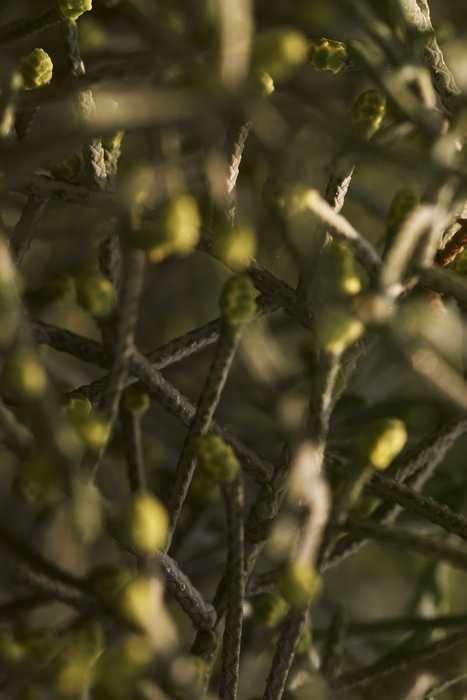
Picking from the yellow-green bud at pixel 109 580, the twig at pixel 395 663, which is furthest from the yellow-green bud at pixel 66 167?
the twig at pixel 395 663

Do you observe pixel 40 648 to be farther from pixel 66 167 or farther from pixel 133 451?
pixel 66 167

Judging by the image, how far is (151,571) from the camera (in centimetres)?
27

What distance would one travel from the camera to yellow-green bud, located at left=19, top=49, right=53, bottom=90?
0.32 meters

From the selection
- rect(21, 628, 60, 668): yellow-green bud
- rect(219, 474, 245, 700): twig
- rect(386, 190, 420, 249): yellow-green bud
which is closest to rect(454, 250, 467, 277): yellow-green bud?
rect(386, 190, 420, 249): yellow-green bud

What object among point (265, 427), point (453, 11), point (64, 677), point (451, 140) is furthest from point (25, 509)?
point (453, 11)

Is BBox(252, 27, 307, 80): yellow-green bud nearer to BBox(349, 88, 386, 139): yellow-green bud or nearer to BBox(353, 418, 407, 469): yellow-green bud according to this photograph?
BBox(349, 88, 386, 139): yellow-green bud

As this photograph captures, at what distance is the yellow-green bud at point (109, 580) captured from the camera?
0.30 metres

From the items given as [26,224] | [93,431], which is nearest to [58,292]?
[26,224]

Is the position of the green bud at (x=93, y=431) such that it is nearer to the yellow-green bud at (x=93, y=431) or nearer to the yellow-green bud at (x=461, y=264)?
the yellow-green bud at (x=93, y=431)

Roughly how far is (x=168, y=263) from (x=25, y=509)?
0.29m

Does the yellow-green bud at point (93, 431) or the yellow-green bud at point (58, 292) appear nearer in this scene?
the yellow-green bud at point (93, 431)

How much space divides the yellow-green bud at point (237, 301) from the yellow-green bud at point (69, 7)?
17cm

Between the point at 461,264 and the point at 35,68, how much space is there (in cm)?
25

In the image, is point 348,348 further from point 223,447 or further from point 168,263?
point 168,263
